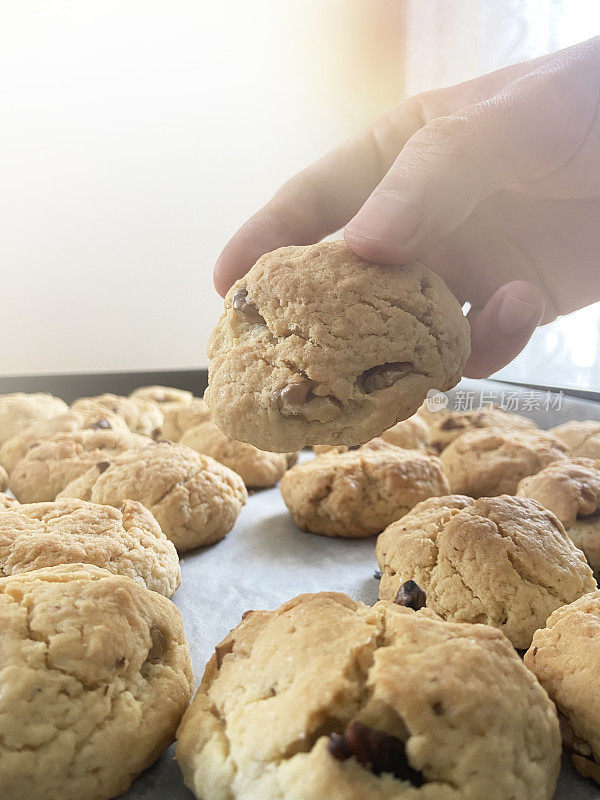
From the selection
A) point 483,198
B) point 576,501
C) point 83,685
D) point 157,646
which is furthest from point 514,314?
point 83,685

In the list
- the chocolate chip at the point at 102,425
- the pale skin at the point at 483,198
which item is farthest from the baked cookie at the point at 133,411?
the pale skin at the point at 483,198

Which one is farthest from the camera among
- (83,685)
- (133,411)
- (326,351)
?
(133,411)

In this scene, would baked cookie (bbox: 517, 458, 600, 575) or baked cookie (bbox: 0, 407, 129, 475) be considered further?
baked cookie (bbox: 0, 407, 129, 475)

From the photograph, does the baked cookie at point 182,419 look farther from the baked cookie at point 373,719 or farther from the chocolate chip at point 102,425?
the baked cookie at point 373,719

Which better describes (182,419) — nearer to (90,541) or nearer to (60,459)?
(60,459)

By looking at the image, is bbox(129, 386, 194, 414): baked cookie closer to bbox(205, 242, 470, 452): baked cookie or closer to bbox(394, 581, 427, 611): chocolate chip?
bbox(205, 242, 470, 452): baked cookie

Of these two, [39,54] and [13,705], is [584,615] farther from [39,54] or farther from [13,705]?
[39,54]

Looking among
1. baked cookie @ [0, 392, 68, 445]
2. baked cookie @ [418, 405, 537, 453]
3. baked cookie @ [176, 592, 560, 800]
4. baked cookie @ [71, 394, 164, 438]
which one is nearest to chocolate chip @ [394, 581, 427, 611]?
baked cookie @ [176, 592, 560, 800]
